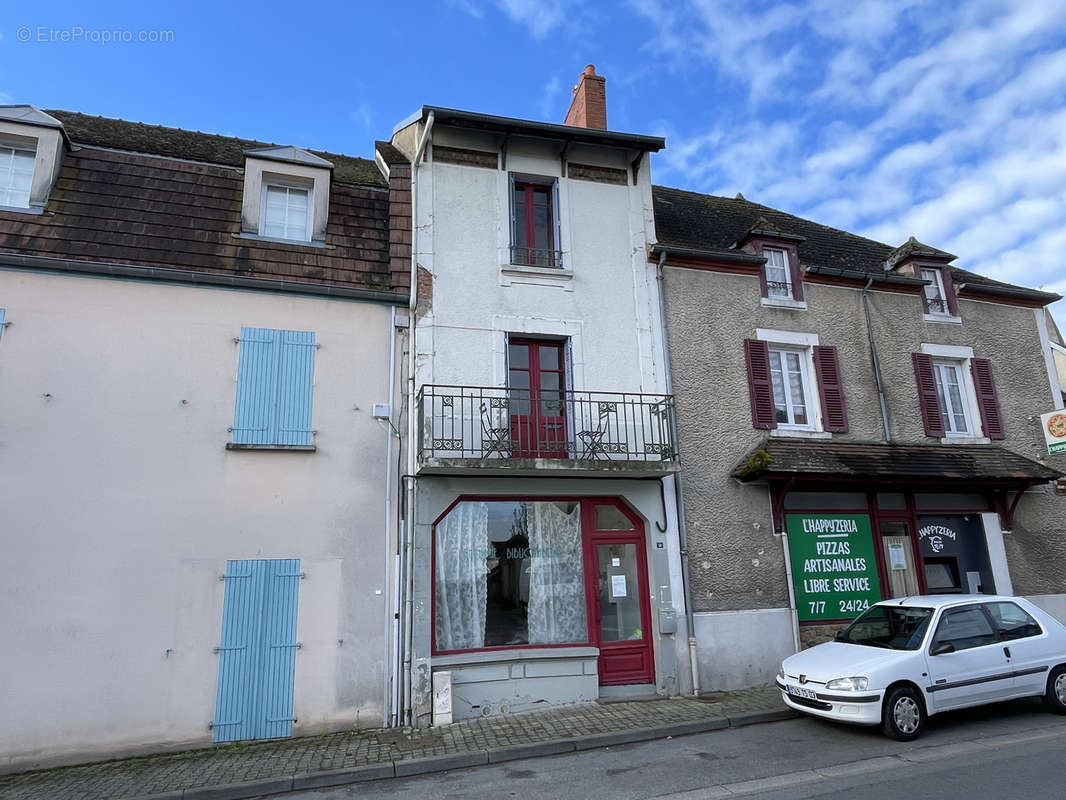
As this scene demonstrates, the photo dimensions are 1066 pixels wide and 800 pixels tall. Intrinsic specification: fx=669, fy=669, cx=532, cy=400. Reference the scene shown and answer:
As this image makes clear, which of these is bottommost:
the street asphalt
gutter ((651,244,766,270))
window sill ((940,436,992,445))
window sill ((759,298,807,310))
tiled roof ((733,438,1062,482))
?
the street asphalt

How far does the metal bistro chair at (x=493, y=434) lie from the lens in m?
8.92

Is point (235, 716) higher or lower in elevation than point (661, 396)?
lower

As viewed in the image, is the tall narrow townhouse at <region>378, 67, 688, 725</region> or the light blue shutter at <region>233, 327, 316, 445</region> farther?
the tall narrow townhouse at <region>378, 67, 688, 725</region>

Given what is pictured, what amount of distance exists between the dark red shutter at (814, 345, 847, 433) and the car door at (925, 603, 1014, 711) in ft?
12.7

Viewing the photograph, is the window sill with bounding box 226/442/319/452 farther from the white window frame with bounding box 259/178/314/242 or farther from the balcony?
the white window frame with bounding box 259/178/314/242

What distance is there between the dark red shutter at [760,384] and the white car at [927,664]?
337 cm

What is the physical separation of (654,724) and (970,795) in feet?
10.8

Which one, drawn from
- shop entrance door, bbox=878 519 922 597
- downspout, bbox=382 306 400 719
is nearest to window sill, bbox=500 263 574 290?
downspout, bbox=382 306 400 719

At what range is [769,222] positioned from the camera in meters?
12.2

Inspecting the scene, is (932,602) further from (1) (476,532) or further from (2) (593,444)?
(1) (476,532)

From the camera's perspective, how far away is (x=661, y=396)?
32.8 ft

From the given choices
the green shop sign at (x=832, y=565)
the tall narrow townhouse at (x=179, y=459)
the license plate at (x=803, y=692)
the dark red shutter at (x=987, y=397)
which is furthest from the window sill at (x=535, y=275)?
the dark red shutter at (x=987, y=397)


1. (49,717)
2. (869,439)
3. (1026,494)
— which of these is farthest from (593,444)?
(1026,494)

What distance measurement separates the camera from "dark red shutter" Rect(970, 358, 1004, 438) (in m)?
12.1
